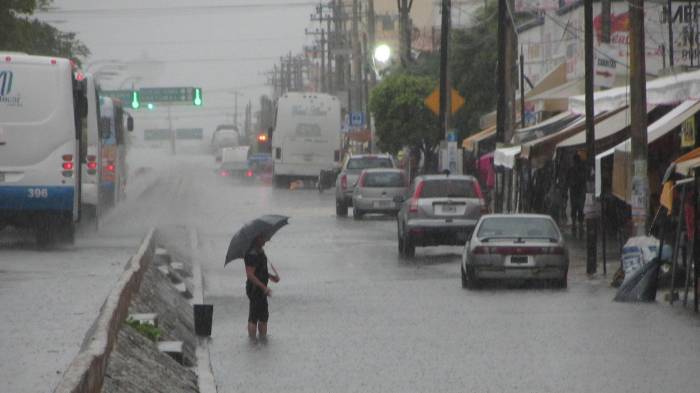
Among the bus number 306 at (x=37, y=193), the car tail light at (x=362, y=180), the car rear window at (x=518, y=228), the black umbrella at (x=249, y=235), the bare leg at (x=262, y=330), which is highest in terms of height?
the black umbrella at (x=249, y=235)

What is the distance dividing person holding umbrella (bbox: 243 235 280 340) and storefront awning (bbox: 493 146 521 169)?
20.3 m

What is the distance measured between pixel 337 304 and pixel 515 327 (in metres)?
4.29

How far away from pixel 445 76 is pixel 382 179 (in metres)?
6.15

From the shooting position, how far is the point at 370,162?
5578cm

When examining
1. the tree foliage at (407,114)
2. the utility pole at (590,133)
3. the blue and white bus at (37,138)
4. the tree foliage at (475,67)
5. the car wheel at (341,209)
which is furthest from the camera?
the tree foliage at (407,114)

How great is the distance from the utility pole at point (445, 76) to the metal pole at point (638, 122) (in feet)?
78.1

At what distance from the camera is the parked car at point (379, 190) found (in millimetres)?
47562

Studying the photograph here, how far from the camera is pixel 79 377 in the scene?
401 inches

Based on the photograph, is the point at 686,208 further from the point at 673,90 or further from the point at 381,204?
the point at 381,204

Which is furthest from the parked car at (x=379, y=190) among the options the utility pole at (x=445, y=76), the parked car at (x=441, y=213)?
the parked car at (x=441, y=213)

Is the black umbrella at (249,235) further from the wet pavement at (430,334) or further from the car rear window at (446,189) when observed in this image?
the car rear window at (446,189)

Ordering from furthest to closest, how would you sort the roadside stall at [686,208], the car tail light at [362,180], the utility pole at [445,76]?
1. the utility pole at [445,76]
2. the car tail light at [362,180]
3. the roadside stall at [686,208]

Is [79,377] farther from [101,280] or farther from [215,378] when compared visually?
[101,280]

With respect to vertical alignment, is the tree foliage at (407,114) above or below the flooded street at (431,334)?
above
